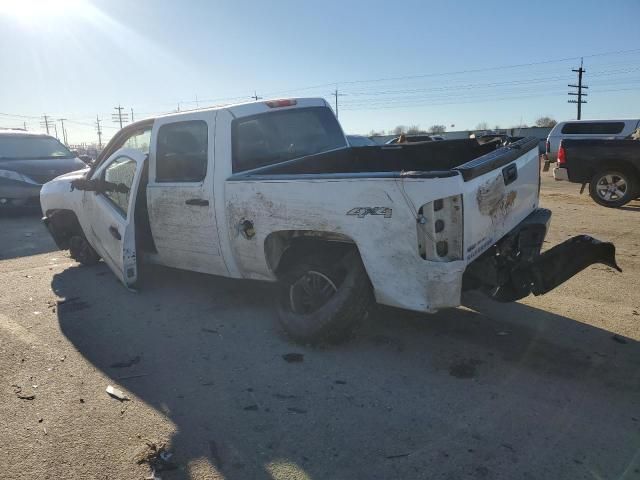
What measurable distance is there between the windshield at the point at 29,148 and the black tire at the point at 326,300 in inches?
395

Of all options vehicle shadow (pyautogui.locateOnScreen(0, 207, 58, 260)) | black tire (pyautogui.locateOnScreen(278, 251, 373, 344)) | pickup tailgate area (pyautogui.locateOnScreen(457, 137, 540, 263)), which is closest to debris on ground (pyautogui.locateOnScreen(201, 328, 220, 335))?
black tire (pyautogui.locateOnScreen(278, 251, 373, 344))

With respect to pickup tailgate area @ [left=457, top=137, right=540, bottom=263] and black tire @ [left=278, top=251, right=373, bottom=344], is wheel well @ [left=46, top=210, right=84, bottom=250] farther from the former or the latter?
pickup tailgate area @ [left=457, top=137, right=540, bottom=263]

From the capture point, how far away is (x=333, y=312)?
373 cm

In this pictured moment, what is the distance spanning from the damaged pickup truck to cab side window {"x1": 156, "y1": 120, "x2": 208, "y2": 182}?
17 mm

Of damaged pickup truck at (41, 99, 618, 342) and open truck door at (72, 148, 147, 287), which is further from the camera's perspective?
open truck door at (72, 148, 147, 287)

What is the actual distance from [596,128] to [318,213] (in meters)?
18.2

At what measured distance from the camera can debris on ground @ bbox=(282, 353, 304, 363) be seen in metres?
3.82

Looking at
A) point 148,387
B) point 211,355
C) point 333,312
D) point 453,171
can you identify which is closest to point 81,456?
point 148,387

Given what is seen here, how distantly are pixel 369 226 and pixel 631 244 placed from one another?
17.9 feet

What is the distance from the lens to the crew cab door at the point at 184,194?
4527mm

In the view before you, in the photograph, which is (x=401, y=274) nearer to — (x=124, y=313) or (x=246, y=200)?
(x=246, y=200)

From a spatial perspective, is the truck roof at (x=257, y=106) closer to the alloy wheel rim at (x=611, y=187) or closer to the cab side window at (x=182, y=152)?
the cab side window at (x=182, y=152)

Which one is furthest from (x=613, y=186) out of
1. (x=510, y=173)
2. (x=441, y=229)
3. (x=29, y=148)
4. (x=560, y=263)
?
(x=29, y=148)

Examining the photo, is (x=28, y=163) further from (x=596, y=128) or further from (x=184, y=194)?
(x=596, y=128)
